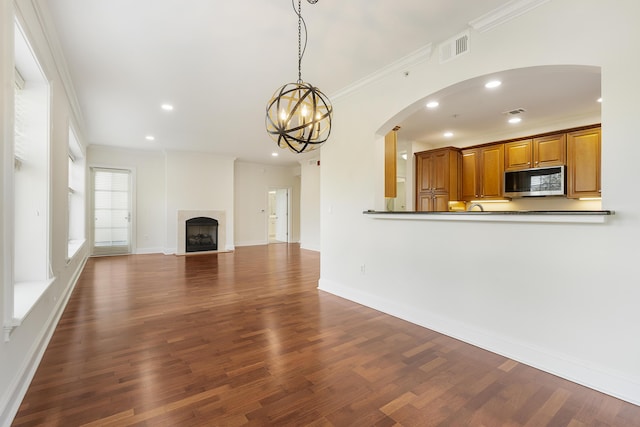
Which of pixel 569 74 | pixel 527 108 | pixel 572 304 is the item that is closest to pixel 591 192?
pixel 527 108

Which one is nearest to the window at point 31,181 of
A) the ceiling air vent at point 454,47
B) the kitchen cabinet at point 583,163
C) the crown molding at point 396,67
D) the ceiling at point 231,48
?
the ceiling at point 231,48

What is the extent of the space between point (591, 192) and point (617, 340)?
11.5 feet

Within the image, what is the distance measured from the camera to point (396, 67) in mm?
3279

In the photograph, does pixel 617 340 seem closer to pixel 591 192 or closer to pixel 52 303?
pixel 591 192

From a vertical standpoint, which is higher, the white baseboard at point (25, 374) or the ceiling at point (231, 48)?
the ceiling at point (231, 48)

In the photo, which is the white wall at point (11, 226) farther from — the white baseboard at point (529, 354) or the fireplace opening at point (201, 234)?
the fireplace opening at point (201, 234)

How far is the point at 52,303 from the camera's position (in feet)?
9.62

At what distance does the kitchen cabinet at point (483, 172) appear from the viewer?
5.60 m

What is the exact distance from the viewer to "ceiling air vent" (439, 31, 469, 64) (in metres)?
2.70

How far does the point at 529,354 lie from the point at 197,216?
26.2ft

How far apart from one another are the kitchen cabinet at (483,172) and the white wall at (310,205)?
13.6ft

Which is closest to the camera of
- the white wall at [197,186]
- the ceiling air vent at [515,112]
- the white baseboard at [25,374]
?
the white baseboard at [25,374]

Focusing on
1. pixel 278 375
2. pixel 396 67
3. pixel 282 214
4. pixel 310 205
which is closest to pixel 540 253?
pixel 278 375

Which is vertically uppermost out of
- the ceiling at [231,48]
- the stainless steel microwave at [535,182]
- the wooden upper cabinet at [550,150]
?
the ceiling at [231,48]
